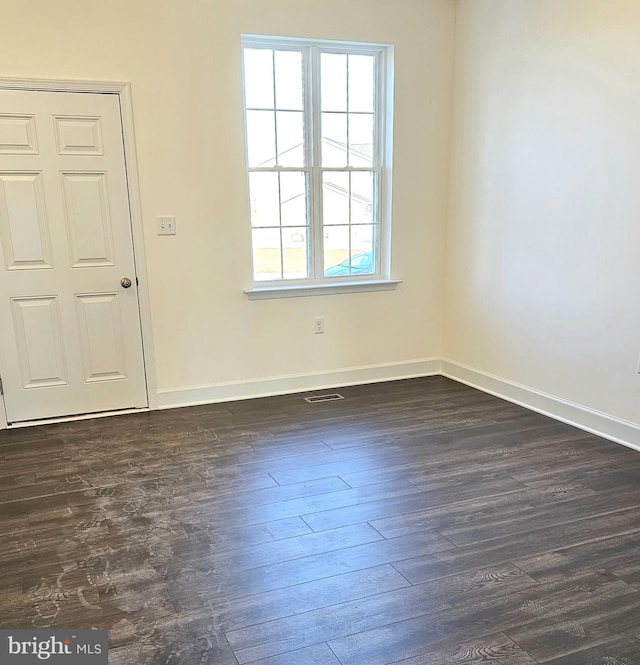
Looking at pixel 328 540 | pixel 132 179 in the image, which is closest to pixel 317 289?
pixel 132 179

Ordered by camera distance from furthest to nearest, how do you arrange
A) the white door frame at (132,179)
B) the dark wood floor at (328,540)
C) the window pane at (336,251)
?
1. the window pane at (336,251)
2. the white door frame at (132,179)
3. the dark wood floor at (328,540)

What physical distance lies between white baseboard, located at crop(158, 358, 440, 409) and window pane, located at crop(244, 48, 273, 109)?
76.7 inches

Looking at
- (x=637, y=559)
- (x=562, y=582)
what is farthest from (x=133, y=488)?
(x=637, y=559)

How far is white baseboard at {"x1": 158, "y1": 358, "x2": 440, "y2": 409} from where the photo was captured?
13.1 ft

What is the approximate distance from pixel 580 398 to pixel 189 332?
2.55 meters

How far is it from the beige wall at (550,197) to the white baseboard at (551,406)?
0.05 meters

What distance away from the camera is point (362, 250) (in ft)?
14.5

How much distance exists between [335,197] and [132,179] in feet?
4.74

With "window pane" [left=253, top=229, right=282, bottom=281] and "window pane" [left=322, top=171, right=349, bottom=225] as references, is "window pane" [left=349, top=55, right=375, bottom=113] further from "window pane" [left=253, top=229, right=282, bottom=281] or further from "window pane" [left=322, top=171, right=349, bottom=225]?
"window pane" [left=253, top=229, right=282, bottom=281]

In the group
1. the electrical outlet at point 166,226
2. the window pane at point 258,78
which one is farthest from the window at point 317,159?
the electrical outlet at point 166,226

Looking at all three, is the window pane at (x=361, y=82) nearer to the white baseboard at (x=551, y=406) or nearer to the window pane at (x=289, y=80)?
the window pane at (x=289, y=80)

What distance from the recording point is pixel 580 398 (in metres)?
3.46

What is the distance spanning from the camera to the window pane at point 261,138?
394cm

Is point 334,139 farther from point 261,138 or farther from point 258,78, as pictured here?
point 258,78
